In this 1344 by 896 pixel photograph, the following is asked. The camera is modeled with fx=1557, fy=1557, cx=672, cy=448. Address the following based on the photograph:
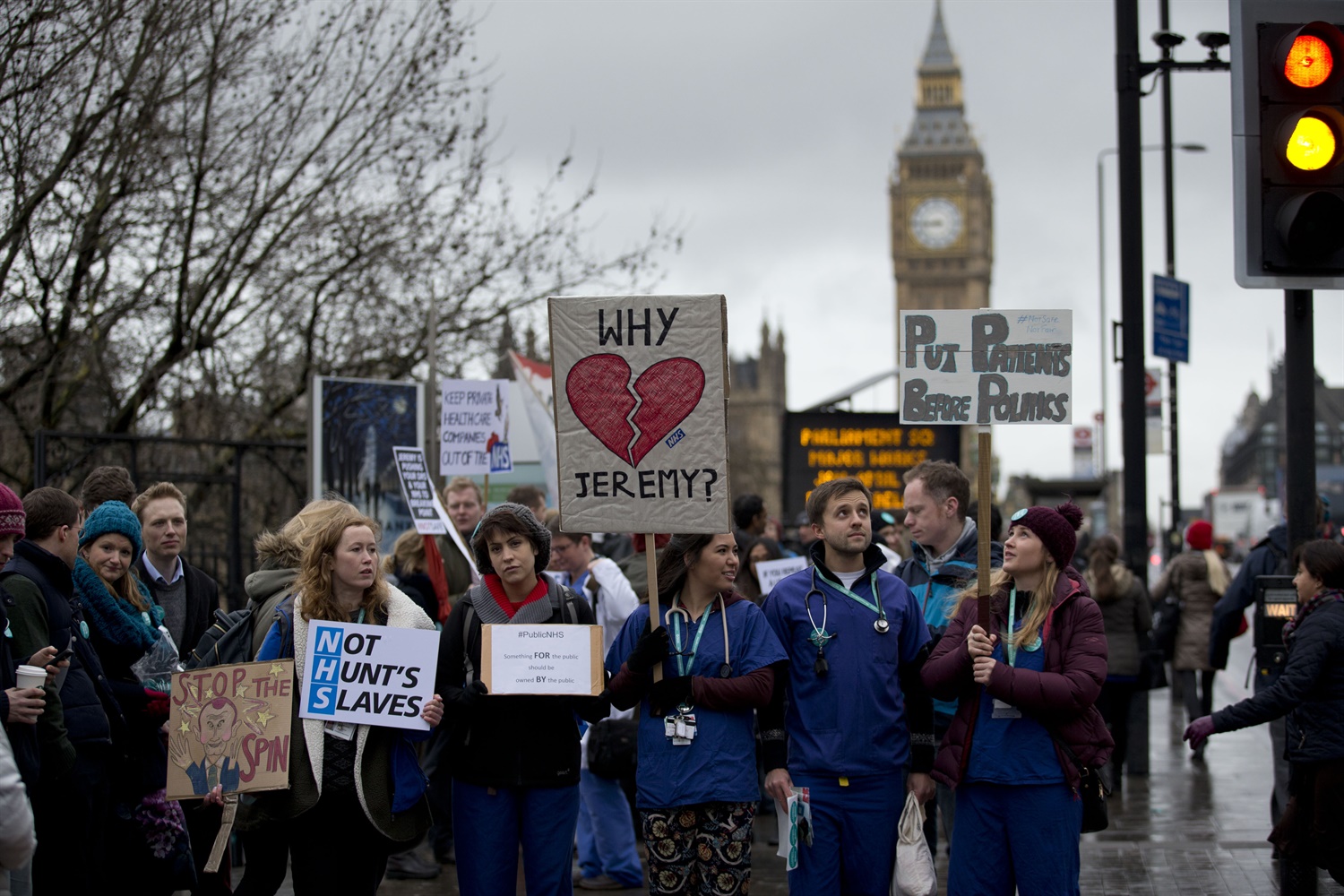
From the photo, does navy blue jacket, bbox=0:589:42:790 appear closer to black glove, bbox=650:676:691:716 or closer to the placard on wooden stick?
black glove, bbox=650:676:691:716

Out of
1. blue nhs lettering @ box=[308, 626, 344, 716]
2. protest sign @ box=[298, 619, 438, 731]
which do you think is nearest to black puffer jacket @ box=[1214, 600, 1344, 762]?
protest sign @ box=[298, 619, 438, 731]

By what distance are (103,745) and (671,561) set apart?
2.21 m

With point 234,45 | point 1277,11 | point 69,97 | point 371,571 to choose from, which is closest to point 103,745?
point 371,571

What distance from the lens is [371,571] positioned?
18.7 ft

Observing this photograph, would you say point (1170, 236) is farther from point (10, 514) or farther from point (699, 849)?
point (10, 514)

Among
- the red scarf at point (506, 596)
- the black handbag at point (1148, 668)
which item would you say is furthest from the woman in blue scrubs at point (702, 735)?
the black handbag at point (1148, 668)

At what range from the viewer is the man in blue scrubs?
18.9 feet

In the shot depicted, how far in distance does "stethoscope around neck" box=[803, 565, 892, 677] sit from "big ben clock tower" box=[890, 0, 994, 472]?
138951 mm

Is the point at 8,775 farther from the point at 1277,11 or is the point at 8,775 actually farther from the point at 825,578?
the point at 1277,11

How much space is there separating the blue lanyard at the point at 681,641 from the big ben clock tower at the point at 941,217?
139 metres

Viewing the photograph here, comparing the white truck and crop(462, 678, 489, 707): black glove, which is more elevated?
crop(462, 678, 489, 707): black glove

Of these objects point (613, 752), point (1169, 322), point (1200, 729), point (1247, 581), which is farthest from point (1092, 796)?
point (1169, 322)

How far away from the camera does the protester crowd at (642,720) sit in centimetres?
555

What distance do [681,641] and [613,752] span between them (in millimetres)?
2328
